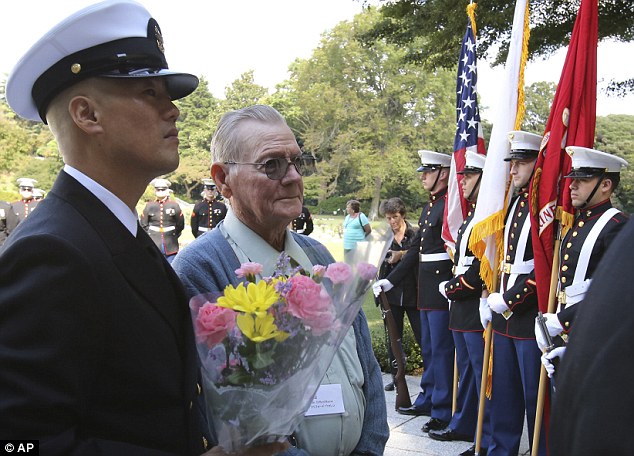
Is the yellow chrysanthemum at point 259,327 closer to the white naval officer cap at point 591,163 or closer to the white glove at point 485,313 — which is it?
the white naval officer cap at point 591,163

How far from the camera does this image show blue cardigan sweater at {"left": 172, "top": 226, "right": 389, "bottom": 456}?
2.13m

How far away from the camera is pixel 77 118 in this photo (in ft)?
5.20

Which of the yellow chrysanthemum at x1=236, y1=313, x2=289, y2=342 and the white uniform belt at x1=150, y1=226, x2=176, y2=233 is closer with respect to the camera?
the yellow chrysanthemum at x1=236, y1=313, x2=289, y2=342

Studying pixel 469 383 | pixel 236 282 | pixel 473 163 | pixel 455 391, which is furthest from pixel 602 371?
pixel 473 163

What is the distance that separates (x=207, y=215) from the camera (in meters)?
13.8

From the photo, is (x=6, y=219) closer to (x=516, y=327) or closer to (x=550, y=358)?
(x=516, y=327)

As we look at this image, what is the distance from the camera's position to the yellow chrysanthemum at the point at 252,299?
4.99 feet

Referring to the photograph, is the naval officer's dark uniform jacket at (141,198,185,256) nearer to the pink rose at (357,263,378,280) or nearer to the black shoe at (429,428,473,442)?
the black shoe at (429,428,473,442)

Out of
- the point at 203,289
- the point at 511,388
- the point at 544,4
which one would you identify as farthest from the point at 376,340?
the point at 203,289

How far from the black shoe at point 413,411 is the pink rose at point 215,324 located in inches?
208

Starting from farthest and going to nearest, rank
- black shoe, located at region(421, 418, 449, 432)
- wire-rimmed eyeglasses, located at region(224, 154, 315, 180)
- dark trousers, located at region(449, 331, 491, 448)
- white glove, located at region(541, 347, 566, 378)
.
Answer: black shoe, located at region(421, 418, 449, 432) → dark trousers, located at region(449, 331, 491, 448) → white glove, located at region(541, 347, 566, 378) → wire-rimmed eyeglasses, located at region(224, 154, 315, 180)

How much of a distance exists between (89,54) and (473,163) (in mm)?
5041

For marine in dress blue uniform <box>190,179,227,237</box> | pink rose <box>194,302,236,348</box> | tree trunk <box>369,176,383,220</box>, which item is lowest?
tree trunk <box>369,176,383,220</box>

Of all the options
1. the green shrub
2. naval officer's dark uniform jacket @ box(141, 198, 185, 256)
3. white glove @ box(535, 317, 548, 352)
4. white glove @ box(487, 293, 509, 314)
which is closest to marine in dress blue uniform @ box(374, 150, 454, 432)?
the green shrub
